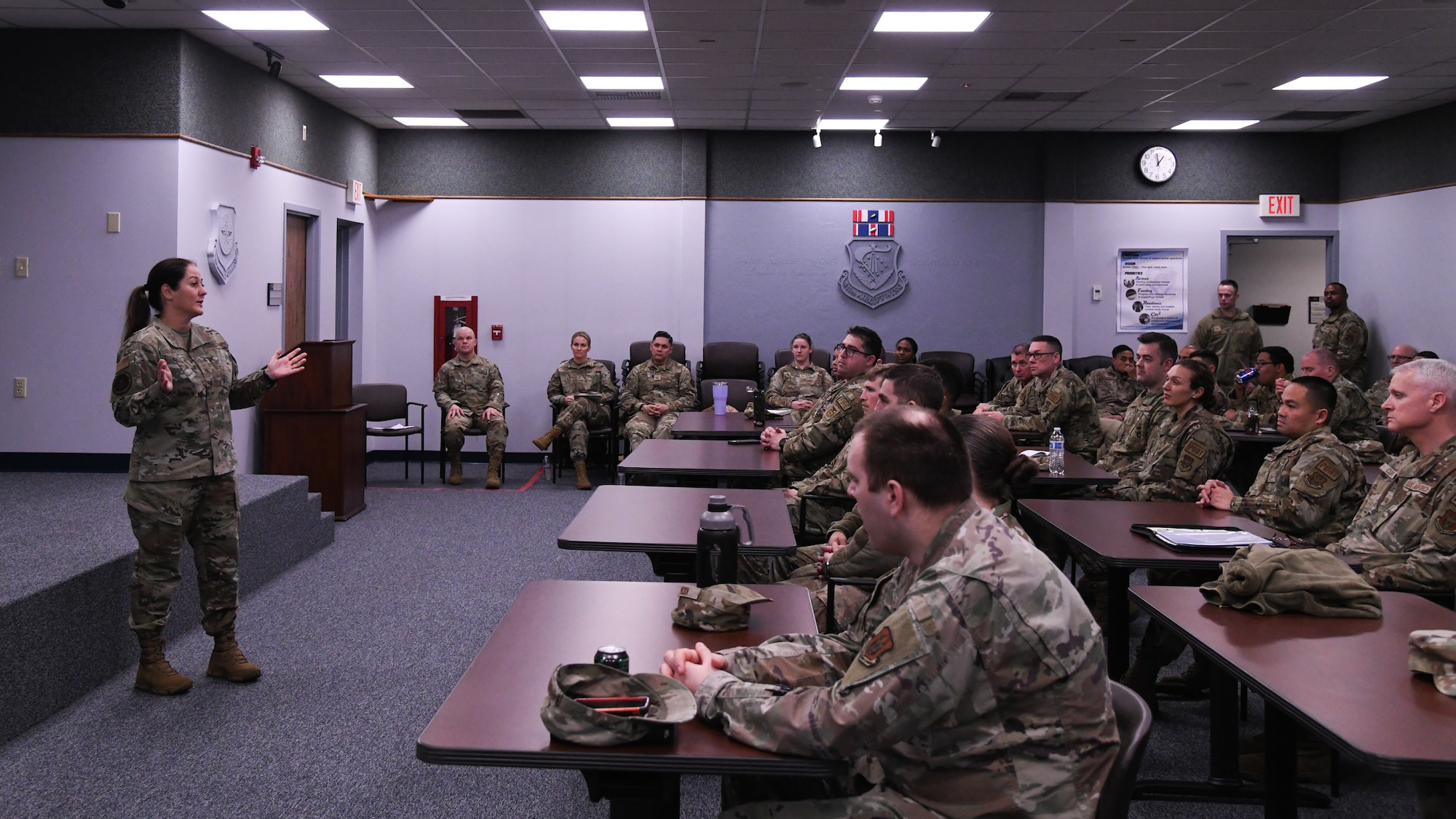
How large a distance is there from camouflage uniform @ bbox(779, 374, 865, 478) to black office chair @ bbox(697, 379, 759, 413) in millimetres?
3987

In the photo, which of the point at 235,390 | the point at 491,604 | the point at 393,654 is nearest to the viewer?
the point at 235,390

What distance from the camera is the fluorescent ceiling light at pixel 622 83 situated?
843 cm

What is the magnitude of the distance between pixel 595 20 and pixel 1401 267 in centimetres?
772

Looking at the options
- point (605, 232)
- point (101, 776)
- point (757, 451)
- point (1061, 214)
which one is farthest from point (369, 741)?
point (1061, 214)

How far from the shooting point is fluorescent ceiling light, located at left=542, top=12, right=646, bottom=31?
21.5 feet

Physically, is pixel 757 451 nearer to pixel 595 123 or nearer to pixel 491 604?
pixel 491 604

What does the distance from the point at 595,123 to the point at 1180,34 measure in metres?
5.38

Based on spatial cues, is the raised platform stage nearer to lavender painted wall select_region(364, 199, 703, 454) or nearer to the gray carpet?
the gray carpet

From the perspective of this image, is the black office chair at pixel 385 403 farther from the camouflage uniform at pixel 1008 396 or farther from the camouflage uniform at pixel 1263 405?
the camouflage uniform at pixel 1263 405

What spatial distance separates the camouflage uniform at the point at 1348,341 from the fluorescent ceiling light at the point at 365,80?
28.4 feet

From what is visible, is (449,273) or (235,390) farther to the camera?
(449,273)

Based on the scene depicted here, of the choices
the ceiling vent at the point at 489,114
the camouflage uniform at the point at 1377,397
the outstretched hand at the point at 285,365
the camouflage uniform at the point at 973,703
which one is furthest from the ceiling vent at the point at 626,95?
the camouflage uniform at the point at 973,703

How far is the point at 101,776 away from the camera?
3.30m

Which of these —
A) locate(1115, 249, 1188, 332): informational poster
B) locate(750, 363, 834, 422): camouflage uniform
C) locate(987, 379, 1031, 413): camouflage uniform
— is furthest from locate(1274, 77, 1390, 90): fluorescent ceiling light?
locate(750, 363, 834, 422): camouflage uniform
